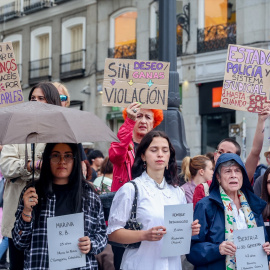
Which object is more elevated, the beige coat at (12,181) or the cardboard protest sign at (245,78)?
the cardboard protest sign at (245,78)

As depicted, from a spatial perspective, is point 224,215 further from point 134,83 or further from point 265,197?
point 134,83

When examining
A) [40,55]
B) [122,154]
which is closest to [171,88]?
[122,154]

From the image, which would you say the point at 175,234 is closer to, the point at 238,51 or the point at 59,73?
the point at 238,51

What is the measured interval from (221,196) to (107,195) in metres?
1.07

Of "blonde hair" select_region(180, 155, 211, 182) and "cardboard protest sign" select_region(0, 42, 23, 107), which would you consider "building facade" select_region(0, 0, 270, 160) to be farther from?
"cardboard protest sign" select_region(0, 42, 23, 107)

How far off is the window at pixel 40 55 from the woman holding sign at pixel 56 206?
21265 mm

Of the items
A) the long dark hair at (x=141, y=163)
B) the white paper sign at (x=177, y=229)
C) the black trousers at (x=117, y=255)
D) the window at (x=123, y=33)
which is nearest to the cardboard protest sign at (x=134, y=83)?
the long dark hair at (x=141, y=163)

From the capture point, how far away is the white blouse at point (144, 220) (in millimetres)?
4242

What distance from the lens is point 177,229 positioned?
166 inches

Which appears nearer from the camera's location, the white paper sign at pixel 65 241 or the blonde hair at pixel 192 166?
the white paper sign at pixel 65 241

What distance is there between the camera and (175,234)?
4.21 meters

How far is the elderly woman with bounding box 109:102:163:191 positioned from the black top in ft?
2.29

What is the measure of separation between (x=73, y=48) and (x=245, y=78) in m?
19.8

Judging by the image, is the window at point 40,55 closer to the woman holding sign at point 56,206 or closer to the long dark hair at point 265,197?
the long dark hair at point 265,197
